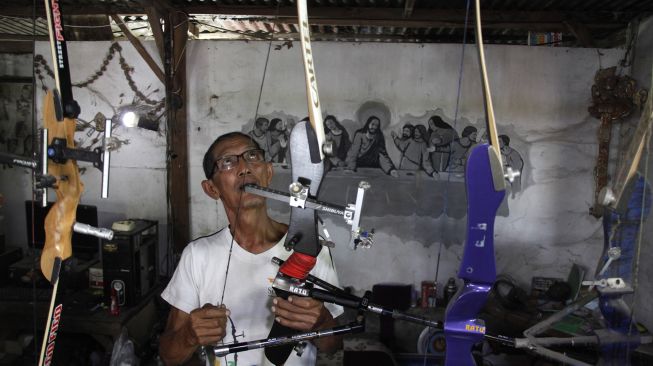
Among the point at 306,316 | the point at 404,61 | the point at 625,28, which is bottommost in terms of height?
the point at 306,316

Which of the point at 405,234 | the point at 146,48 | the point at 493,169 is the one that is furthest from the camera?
the point at 405,234

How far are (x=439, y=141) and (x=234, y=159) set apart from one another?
8.04 feet

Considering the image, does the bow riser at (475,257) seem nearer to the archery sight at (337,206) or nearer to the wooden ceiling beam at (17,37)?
the archery sight at (337,206)

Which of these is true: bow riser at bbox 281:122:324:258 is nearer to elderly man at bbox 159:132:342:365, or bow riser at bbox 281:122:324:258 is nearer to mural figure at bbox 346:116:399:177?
elderly man at bbox 159:132:342:365

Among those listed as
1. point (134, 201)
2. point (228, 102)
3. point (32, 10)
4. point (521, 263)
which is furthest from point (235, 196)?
point (521, 263)

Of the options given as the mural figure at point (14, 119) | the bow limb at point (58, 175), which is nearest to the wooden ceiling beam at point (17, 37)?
the mural figure at point (14, 119)

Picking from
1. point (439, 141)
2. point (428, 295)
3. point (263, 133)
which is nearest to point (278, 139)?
point (263, 133)

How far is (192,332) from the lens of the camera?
107 centimetres

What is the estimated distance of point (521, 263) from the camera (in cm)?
342

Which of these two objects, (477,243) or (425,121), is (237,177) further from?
(425,121)

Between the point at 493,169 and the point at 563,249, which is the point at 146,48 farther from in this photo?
the point at 563,249

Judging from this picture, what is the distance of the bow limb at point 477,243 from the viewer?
2.57ft

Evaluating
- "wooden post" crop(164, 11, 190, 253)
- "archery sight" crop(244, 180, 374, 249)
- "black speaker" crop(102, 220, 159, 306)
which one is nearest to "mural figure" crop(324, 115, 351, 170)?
"wooden post" crop(164, 11, 190, 253)

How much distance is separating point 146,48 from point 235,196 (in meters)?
2.48
